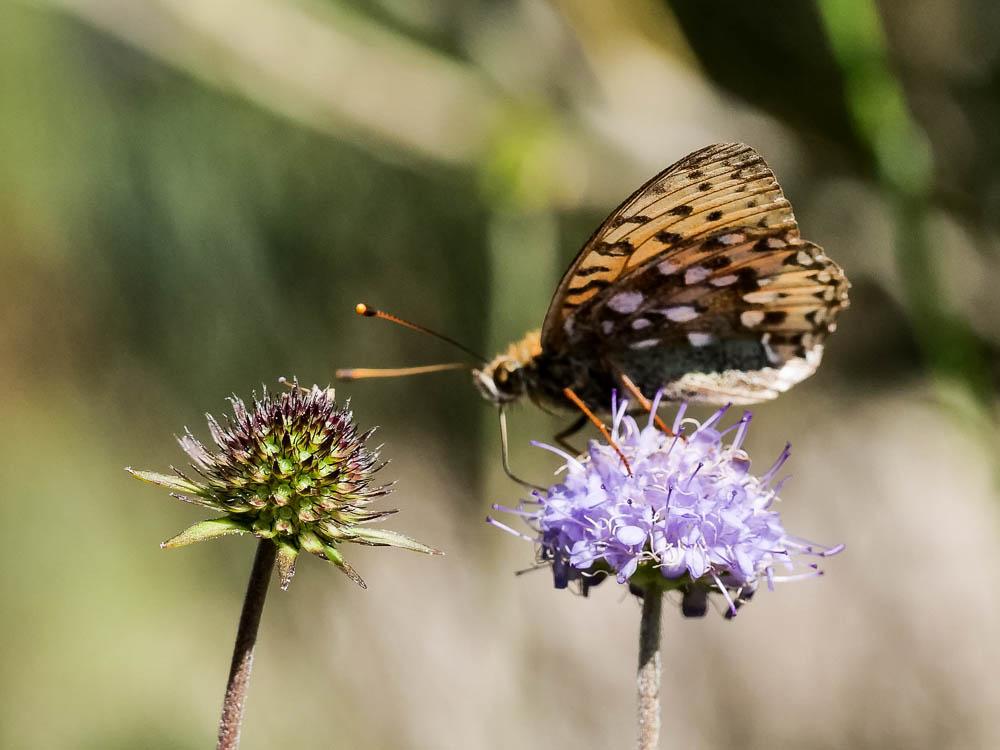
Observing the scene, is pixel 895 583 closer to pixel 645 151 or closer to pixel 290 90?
pixel 645 151

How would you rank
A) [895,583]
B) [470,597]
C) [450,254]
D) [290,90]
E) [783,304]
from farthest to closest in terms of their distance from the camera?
[470,597] < [450,254] < [895,583] < [290,90] < [783,304]

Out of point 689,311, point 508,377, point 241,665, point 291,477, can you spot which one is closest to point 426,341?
point 508,377

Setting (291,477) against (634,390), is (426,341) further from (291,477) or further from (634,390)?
(291,477)

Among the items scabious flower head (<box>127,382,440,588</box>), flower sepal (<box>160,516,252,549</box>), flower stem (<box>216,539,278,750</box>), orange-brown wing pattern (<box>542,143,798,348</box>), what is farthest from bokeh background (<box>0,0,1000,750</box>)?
flower stem (<box>216,539,278,750</box>)

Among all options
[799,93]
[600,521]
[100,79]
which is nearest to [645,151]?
[799,93]

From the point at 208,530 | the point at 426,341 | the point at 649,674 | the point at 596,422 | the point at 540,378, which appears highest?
the point at 426,341

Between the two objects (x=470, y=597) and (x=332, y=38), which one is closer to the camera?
(x=332, y=38)
